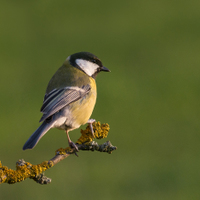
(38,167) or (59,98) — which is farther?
(59,98)

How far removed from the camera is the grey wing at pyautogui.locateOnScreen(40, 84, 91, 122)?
286cm

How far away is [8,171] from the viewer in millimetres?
2004

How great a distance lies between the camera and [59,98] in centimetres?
297

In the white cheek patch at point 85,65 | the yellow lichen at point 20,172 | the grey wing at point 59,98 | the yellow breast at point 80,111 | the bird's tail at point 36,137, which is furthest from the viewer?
the white cheek patch at point 85,65

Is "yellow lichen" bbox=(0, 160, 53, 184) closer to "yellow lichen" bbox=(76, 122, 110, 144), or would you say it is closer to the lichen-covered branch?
the lichen-covered branch

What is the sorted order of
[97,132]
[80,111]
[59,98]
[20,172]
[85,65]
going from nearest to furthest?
[20,172] → [97,132] → [59,98] → [80,111] → [85,65]

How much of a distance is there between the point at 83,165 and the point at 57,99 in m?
3.17

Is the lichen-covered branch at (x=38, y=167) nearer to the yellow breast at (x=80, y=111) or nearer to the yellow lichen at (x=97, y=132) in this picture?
the yellow lichen at (x=97, y=132)

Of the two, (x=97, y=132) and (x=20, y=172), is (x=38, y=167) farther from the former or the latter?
(x=97, y=132)

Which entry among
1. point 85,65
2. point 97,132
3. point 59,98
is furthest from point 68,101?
point 85,65

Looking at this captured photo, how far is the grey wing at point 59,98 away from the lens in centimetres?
286

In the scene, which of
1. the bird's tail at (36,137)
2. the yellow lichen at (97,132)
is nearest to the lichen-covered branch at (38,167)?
Answer: the yellow lichen at (97,132)

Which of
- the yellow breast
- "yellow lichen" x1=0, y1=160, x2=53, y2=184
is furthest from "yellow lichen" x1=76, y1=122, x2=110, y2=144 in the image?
"yellow lichen" x1=0, y1=160, x2=53, y2=184

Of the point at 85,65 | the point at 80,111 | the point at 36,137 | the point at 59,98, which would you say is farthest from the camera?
Answer: the point at 85,65
